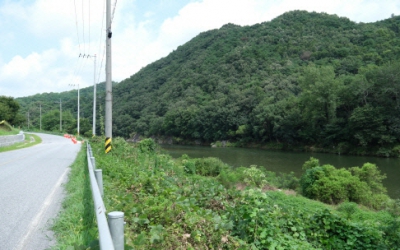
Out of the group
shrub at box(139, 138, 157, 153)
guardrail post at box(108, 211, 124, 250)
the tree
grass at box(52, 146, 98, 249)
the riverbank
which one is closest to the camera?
guardrail post at box(108, 211, 124, 250)

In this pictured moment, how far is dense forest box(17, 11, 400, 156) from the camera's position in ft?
154

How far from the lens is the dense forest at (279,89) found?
47.0 m

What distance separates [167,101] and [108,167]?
10031 centimetres

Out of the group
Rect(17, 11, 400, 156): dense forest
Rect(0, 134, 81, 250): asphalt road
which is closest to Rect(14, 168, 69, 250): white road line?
Rect(0, 134, 81, 250): asphalt road

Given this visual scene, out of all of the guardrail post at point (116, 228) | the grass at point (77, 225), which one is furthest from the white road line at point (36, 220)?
the guardrail post at point (116, 228)

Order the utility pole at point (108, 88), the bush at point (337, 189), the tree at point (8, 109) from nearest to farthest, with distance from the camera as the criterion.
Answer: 1. the utility pole at point (108, 88)
2. the bush at point (337, 189)
3. the tree at point (8, 109)

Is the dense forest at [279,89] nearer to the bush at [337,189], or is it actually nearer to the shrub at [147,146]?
the shrub at [147,146]

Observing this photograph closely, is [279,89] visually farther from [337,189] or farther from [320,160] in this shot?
[337,189]

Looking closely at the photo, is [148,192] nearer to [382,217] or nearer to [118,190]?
[118,190]

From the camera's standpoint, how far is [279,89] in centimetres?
7600

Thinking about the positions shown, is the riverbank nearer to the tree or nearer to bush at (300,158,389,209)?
bush at (300,158,389,209)

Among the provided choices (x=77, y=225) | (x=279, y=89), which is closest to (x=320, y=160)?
(x=77, y=225)

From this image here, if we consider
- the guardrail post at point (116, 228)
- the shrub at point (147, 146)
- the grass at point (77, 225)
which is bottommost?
the grass at point (77, 225)

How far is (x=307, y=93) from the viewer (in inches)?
2206
